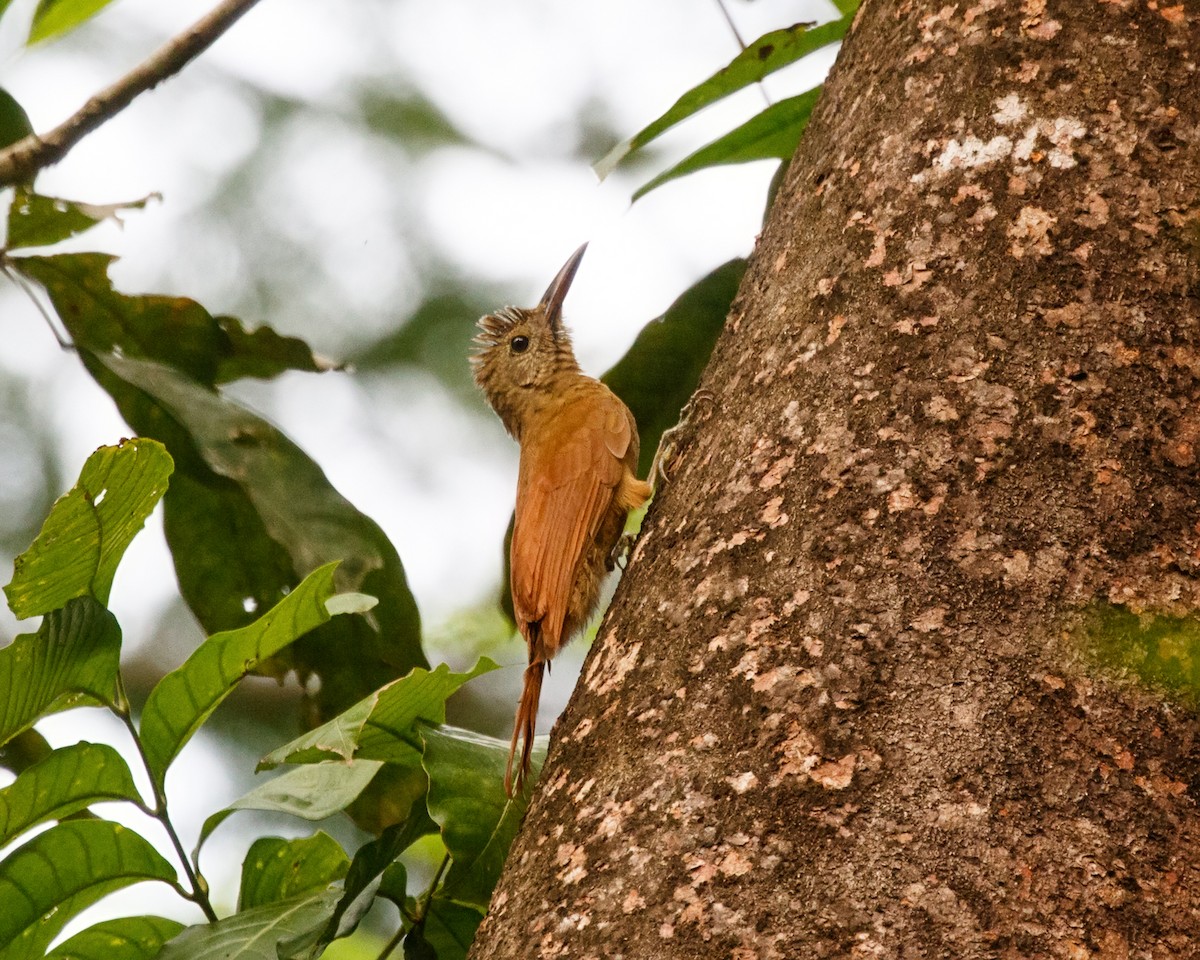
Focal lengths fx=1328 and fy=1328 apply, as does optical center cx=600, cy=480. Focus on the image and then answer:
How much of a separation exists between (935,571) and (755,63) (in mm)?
1204

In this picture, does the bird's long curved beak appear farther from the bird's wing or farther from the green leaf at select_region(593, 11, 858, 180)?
the green leaf at select_region(593, 11, 858, 180)

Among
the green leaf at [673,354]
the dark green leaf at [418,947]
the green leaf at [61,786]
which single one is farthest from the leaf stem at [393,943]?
the green leaf at [673,354]

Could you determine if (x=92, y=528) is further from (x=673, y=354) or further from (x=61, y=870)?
(x=673, y=354)

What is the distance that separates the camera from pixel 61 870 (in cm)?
172

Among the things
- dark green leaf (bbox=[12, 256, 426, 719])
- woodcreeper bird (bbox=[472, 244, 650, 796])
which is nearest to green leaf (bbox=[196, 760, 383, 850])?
woodcreeper bird (bbox=[472, 244, 650, 796])

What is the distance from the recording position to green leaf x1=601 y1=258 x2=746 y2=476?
7.88 feet

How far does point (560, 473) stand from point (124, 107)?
1121 millimetres

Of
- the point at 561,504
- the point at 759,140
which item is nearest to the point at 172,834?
the point at 561,504

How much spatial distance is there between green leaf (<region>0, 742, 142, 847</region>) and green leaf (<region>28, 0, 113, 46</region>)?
1.37 metres

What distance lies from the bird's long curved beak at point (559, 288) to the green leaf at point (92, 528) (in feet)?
6.60

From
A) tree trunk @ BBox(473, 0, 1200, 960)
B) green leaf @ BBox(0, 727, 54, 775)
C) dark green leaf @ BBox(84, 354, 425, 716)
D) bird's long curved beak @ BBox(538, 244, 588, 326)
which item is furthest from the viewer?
bird's long curved beak @ BBox(538, 244, 588, 326)

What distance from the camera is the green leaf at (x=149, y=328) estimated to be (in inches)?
107

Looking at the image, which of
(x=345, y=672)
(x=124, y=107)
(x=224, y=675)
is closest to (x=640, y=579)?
(x=224, y=675)

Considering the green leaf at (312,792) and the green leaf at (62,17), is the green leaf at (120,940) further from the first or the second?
the green leaf at (62,17)
